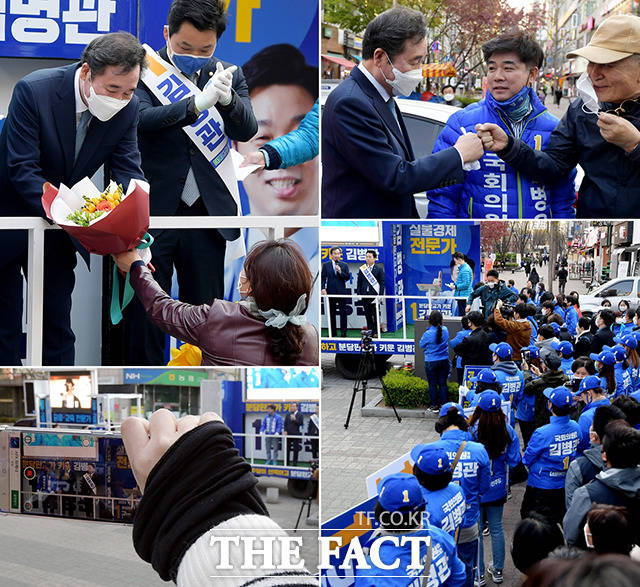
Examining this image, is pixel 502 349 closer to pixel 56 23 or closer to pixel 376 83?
pixel 376 83

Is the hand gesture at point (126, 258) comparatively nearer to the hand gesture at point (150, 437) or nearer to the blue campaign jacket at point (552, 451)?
the hand gesture at point (150, 437)

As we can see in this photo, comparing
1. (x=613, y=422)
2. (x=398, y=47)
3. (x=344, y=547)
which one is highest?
(x=398, y=47)

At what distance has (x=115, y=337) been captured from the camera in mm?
3502

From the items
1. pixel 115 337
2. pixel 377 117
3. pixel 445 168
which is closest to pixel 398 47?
pixel 377 117

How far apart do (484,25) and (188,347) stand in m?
1.85

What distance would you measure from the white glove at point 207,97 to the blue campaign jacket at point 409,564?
1911 millimetres

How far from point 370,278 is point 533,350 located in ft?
3.32

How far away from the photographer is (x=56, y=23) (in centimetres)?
328

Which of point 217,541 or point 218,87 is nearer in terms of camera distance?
point 217,541

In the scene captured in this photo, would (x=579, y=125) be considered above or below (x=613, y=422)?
above

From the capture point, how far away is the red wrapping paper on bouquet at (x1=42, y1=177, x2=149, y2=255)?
3.18 m

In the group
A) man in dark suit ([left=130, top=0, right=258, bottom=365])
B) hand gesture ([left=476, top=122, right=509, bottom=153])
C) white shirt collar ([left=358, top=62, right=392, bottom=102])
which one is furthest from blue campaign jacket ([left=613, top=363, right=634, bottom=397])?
man in dark suit ([left=130, top=0, right=258, bottom=365])

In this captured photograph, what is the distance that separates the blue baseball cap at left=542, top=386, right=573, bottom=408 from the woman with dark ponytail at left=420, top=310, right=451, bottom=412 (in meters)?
0.72

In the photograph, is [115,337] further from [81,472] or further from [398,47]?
[398,47]
